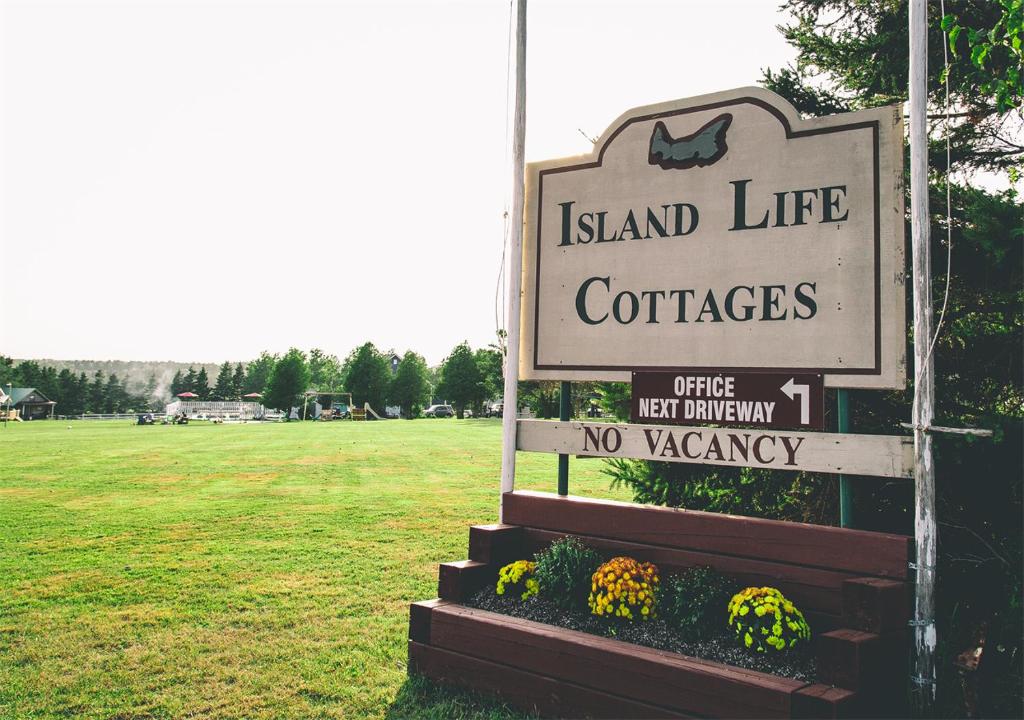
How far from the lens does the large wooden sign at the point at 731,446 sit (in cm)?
459

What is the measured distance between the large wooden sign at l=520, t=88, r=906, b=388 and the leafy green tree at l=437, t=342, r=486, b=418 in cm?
7932

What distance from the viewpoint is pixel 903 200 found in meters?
4.73

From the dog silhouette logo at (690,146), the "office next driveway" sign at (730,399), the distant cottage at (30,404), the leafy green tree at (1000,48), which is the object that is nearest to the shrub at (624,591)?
the "office next driveway" sign at (730,399)

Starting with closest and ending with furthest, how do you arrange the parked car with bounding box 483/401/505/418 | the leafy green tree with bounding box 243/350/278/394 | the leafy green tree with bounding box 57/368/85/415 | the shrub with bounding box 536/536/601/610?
1. the shrub with bounding box 536/536/601/610
2. the parked car with bounding box 483/401/505/418
3. the leafy green tree with bounding box 57/368/85/415
4. the leafy green tree with bounding box 243/350/278/394

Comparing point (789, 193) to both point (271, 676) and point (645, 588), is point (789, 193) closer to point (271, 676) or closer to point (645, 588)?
point (645, 588)

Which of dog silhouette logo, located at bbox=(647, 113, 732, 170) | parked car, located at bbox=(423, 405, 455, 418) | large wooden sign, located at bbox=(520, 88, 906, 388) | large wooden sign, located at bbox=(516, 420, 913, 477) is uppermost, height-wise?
dog silhouette logo, located at bbox=(647, 113, 732, 170)

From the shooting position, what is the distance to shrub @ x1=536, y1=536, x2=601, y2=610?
5105mm

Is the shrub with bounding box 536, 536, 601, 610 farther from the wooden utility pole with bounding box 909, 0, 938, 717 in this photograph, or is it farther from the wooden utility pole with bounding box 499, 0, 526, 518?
the wooden utility pole with bounding box 909, 0, 938, 717

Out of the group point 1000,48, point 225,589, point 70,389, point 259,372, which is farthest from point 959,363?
point 259,372

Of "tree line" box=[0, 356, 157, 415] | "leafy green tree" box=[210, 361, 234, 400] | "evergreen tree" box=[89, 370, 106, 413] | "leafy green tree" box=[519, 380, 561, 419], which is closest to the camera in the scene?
"leafy green tree" box=[519, 380, 561, 419]

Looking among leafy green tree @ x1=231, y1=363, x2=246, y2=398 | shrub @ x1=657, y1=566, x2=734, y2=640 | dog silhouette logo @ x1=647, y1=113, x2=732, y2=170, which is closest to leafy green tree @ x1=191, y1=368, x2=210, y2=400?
leafy green tree @ x1=231, y1=363, x2=246, y2=398

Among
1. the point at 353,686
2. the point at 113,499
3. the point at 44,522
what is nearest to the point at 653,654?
the point at 353,686

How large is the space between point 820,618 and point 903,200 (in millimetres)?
2639

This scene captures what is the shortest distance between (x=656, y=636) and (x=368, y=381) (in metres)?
86.9
